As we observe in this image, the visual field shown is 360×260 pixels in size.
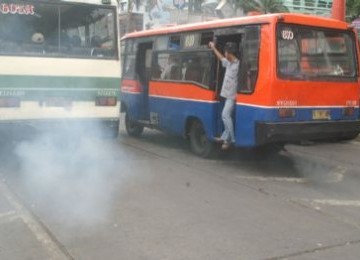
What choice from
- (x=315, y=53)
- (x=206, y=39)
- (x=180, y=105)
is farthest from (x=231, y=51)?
Answer: (x=180, y=105)

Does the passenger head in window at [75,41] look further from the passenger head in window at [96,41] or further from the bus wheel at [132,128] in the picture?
the bus wheel at [132,128]

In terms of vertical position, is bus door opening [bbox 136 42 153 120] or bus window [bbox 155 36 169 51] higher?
bus window [bbox 155 36 169 51]

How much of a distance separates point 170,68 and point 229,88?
2200mm

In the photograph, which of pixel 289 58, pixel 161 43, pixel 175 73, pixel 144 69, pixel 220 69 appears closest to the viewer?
pixel 289 58

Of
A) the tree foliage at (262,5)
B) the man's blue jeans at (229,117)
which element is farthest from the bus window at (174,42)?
the tree foliage at (262,5)

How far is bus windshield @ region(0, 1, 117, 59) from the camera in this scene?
8.44m

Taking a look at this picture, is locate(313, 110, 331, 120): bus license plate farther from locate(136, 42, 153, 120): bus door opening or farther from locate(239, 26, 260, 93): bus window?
locate(136, 42, 153, 120): bus door opening

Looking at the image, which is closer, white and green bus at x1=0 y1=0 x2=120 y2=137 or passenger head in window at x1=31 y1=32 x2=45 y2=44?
white and green bus at x1=0 y1=0 x2=120 y2=137

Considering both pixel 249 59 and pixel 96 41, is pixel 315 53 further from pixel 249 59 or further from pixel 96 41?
pixel 96 41

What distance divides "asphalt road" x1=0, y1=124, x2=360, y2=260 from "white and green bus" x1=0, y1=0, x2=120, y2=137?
0.61m

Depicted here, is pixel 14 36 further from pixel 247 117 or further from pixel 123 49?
pixel 123 49

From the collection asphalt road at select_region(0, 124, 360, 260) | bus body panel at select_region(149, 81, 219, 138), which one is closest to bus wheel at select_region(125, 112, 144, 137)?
bus body panel at select_region(149, 81, 219, 138)

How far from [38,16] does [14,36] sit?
1.55 ft

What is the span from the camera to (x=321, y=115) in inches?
339
